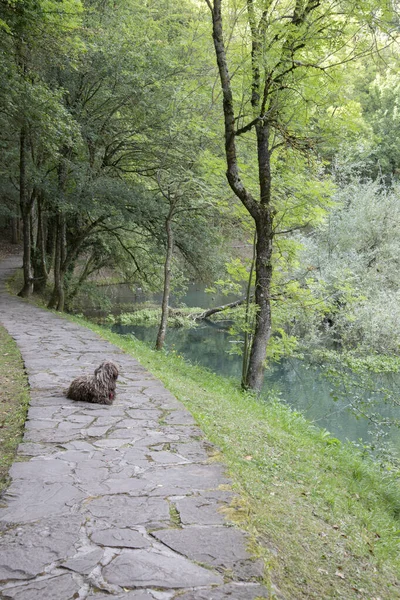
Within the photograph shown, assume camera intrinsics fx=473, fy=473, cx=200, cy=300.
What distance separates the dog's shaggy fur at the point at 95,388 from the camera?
5332 mm

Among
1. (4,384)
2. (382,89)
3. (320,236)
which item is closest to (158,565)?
(4,384)

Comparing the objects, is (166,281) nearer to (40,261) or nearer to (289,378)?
(289,378)

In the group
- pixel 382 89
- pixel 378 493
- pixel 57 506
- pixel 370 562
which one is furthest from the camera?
pixel 382 89

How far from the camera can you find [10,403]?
205 inches

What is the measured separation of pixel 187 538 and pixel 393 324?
13983 mm

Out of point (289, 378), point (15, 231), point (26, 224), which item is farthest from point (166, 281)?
point (15, 231)

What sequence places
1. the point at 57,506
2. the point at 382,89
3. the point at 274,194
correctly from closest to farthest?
the point at 57,506 < the point at 274,194 < the point at 382,89

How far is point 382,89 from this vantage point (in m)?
A: 35.1

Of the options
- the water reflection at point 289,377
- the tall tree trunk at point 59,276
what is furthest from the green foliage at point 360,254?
the tall tree trunk at point 59,276

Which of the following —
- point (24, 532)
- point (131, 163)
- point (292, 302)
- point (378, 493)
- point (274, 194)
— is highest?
point (131, 163)

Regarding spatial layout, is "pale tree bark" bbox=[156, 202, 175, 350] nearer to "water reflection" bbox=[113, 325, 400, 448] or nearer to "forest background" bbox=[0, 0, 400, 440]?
"forest background" bbox=[0, 0, 400, 440]

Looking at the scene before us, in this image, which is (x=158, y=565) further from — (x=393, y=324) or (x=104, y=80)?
(x=393, y=324)

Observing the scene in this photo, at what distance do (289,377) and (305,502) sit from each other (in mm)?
11185

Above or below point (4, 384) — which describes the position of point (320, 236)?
above
